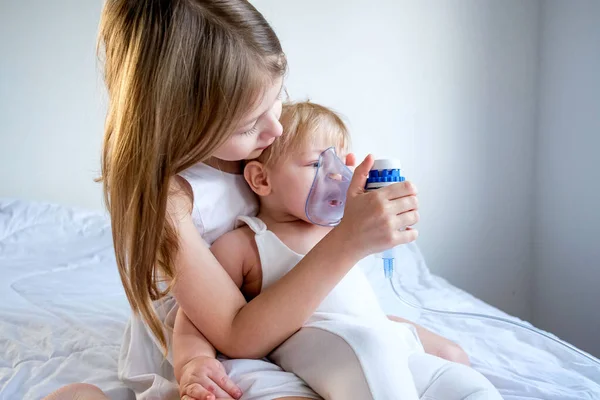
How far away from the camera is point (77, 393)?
86 centimetres

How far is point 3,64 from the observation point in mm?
2029

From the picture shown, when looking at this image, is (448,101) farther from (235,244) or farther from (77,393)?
(77,393)

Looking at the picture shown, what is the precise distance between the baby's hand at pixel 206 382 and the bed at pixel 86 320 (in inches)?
8.3

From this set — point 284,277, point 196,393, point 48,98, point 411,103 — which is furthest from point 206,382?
point 411,103

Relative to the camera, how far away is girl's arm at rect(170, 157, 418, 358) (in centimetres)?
82

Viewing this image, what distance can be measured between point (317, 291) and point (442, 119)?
163 cm

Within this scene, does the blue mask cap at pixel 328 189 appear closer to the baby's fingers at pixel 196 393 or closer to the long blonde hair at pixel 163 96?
the long blonde hair at pixel 163 96

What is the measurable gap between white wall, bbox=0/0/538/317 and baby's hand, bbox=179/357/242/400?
1513 mm

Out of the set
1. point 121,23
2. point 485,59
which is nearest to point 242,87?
point 121,23

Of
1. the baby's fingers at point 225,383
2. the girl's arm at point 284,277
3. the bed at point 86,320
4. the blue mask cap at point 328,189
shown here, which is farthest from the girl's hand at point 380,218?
the bed at point 86,320

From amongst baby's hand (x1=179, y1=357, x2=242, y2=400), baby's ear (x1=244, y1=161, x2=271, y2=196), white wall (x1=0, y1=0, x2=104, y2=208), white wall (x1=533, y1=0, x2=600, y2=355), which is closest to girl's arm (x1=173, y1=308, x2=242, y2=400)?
baby's hand (x1=179, y1=357, x2=242, y2=400)

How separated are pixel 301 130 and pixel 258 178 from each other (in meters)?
0.12

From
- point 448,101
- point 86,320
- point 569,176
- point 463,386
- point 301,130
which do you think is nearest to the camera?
point 463,386

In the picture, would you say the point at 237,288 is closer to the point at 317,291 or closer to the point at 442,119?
the point at 317,291
